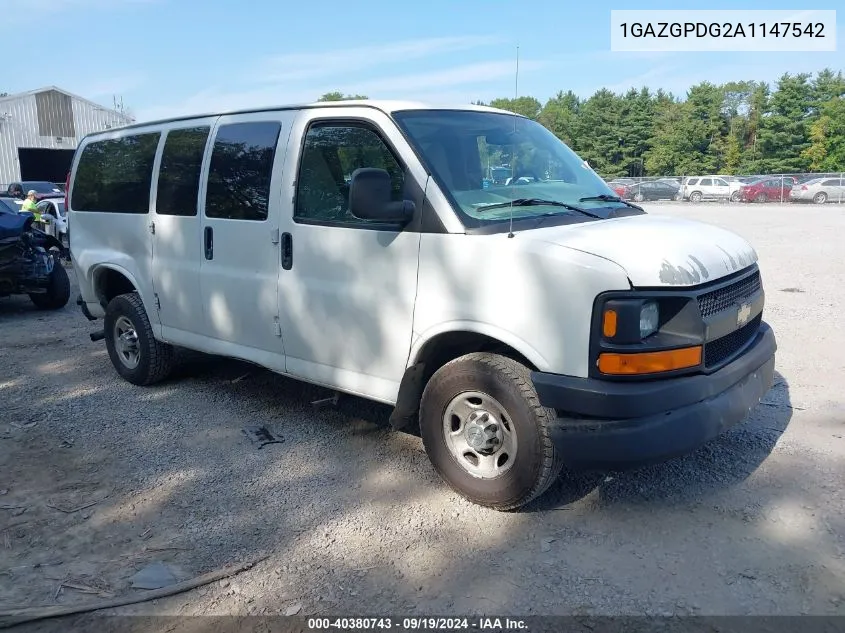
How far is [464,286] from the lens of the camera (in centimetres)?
361

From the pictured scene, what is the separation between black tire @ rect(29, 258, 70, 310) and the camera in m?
9.98

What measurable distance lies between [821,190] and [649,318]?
1522 inches

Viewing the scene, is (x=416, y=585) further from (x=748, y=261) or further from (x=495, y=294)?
(x=748, y=261)

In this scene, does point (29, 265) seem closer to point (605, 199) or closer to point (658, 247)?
point (605, 199)

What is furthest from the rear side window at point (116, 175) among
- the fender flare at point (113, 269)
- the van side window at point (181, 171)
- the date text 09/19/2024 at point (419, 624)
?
the date text 09/19/2024 at point (419, 624)

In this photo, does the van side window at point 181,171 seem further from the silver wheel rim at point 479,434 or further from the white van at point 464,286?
the silver wheel rim at point 479,434

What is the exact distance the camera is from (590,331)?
3189 millimetres

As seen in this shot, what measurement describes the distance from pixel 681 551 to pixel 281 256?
2.86 metres

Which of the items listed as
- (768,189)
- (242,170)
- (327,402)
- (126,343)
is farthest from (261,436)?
(768,189)

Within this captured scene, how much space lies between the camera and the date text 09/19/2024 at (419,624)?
9.31ft

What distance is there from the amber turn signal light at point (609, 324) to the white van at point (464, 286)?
1 cm

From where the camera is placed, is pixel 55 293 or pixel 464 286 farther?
pixel 55 293

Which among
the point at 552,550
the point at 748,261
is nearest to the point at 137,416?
the point at 552,550

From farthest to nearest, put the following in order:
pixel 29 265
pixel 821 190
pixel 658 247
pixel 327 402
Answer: pixel 821 190
pixel 29 265
pixel 327 402
pixel 658 247
